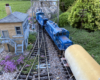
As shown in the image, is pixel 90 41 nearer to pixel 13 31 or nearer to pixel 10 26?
pixel 13 31

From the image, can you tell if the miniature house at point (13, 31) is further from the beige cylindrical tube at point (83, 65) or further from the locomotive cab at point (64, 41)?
the beige cylindrical tube at point (83, 65)

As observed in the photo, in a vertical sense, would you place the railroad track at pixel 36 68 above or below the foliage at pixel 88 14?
below

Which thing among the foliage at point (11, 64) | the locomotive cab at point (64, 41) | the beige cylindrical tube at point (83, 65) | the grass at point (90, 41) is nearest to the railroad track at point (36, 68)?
the foliage at point (11, 64)

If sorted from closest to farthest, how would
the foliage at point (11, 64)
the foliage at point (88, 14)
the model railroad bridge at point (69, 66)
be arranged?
the model railroad bridge at point (69, 66), the foliage at point (11, 64), the foliage at point (88, 14)

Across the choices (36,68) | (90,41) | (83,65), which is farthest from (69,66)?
(90,41)

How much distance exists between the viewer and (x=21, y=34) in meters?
10.9

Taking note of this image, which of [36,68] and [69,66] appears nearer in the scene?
[69,66]

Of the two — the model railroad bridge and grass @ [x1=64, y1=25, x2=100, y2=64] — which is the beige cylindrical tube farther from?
grass @ [x1=64, y1=25, x2=100, y2=64]

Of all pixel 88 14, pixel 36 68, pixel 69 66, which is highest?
pixel 88 14

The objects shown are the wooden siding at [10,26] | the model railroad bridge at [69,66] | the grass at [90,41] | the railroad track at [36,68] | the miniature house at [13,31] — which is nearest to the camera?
the model railroad bridge at [69,66]

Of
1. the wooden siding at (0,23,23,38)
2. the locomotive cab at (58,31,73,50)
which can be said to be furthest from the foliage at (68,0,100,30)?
the wooden siding at (0,23,23,38)

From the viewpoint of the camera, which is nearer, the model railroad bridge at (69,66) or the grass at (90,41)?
the model railroad bridge at (69,66)

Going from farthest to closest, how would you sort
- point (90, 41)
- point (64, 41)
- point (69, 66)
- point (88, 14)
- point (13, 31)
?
point (88, 14) → point (90, 41) → point (13, 31) → point (64, 41) → point (69, 66)

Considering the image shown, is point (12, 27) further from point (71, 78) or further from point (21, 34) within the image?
point (71, 78)
